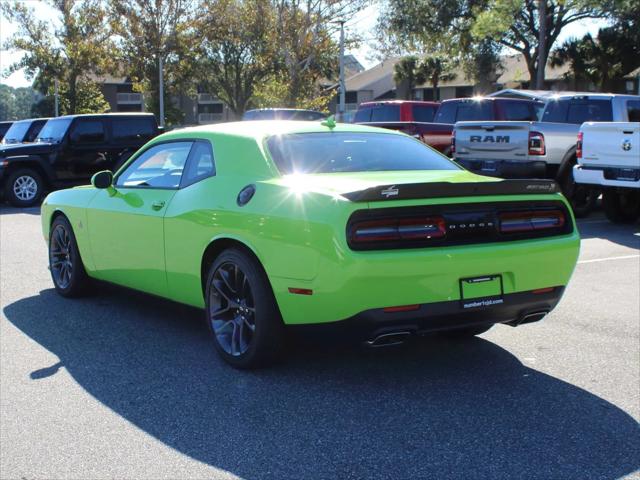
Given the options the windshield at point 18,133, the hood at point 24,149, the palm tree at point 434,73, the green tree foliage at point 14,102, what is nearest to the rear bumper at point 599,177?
the hood at point 24,149

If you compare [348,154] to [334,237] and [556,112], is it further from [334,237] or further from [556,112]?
[556,112]

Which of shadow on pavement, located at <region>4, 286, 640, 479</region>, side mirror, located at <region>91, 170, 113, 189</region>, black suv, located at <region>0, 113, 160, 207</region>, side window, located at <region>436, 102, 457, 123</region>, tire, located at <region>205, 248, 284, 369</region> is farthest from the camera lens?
side window, located at <region>436, 102, 457, 123</region>

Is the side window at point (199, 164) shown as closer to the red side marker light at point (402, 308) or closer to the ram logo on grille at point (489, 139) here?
the red side marker light at point (402, 308)

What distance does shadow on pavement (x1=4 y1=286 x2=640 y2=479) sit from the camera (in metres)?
3.64

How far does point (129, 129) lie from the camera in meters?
17.5

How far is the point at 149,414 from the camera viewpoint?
169 inches

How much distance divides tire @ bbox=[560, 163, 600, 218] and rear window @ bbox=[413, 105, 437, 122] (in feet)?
19.7

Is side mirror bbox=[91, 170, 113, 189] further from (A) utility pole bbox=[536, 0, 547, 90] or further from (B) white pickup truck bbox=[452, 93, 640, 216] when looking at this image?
(A) utility pole bbox=[536, 0, 547, 90]

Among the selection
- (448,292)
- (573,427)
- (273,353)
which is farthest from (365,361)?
(573,427)

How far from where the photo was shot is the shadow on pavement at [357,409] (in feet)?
11.9

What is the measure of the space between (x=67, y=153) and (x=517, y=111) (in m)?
9.52

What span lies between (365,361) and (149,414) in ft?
4.99

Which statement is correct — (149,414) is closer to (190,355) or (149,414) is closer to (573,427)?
(190,355)

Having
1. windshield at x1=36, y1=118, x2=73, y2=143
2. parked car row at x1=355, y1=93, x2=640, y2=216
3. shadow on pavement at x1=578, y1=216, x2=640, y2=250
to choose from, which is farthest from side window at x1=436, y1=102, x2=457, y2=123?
windshield at x1=36, y1=118, x2=73, y2=143
